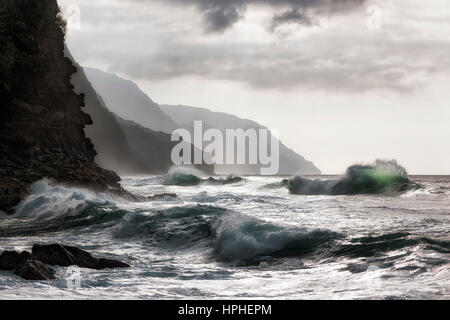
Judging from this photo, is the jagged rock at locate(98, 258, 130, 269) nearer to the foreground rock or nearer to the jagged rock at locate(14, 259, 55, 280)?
the foreground rock

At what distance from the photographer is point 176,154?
131375mm

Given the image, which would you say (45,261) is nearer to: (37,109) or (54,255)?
(54,255)

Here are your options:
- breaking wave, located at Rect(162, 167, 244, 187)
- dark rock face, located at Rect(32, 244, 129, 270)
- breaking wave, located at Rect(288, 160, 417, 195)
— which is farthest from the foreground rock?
breaking wave, located at Rect(162, 167, 244, 187)

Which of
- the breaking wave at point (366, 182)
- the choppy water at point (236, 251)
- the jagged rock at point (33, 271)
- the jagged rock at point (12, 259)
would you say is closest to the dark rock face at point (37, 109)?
the choppy water at point (236, 251)

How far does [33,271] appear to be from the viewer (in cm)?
806

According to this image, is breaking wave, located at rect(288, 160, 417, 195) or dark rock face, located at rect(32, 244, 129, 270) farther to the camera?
breaking wave, located at rect(288, 160, 417, 195)

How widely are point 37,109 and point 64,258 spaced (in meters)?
18.8

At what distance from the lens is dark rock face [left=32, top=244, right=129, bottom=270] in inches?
364

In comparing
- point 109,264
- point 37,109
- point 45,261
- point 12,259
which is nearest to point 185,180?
point 37,109

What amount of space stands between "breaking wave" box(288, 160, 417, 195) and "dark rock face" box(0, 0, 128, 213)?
1694 cm

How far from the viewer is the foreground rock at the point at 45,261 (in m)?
8.09

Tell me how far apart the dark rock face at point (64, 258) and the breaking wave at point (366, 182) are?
93.2 feet

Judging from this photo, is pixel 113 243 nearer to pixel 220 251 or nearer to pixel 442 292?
pixel 220 251

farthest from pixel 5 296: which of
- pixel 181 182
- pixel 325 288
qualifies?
pixel 181 182
